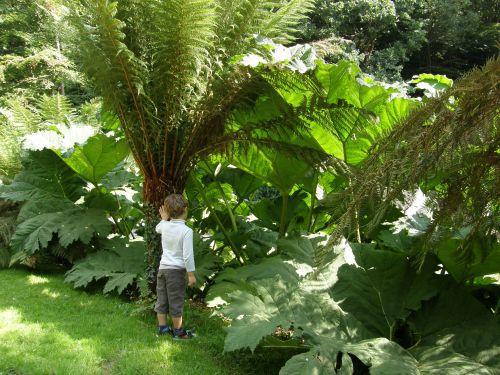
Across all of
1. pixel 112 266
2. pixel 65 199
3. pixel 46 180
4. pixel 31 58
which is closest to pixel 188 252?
pixel 112 266

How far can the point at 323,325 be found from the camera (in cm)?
263

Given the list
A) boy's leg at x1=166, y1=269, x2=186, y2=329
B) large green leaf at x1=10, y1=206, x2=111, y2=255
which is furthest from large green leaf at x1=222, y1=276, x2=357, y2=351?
large green leaf at x1=10, y1=206, x2=111, y2=255

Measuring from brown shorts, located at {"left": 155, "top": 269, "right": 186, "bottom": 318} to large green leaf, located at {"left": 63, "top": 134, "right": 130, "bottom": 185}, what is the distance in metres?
1.53

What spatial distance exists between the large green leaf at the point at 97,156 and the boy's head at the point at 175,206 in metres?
1.21

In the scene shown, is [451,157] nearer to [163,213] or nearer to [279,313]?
[279,313]

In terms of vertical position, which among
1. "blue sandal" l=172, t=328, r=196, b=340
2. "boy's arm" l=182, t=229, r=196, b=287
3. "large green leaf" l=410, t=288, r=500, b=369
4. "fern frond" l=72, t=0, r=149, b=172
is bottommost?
"blue sandal" l=172, t=328, r=196, b=340

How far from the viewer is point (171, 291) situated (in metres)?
3.43

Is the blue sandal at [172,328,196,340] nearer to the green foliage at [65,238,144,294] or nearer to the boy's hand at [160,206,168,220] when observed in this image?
the boy's hand at [160,206,168,220]

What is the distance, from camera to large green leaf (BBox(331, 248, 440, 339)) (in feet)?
9.30

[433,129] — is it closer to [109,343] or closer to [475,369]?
[475,369]

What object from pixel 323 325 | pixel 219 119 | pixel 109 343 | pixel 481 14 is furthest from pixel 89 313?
pixel 481 14

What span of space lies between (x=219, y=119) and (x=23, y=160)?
2717 millimetres

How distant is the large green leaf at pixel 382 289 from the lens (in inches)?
112

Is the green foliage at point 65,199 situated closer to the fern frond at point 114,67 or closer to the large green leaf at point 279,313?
the fern frond at point 114,67
